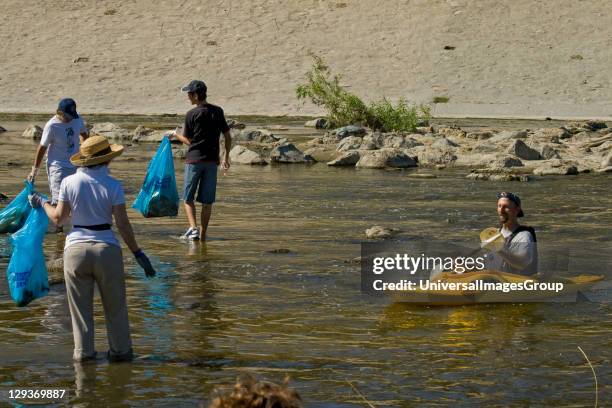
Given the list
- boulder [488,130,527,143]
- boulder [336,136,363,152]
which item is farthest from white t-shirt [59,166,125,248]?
boulder [488,130,527,143]

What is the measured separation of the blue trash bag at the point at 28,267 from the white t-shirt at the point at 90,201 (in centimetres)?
77

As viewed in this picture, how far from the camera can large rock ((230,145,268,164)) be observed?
72.4 ft

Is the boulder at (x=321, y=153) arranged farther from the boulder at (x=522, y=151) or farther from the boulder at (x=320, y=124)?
the boulder at (x=320, y=124)

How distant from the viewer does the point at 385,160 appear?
2159 cm

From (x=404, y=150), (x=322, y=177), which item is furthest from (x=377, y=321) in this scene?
(x=404, y=150)

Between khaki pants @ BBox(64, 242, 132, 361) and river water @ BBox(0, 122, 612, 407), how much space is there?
21cm

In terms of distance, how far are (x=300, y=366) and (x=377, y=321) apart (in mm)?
1412

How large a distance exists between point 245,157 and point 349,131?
554cm

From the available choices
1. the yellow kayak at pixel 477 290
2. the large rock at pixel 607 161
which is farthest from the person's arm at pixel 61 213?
the large rock at pixel 607 161

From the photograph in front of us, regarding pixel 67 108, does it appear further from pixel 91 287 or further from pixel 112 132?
pixel 112 132

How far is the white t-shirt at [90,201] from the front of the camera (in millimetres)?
7230

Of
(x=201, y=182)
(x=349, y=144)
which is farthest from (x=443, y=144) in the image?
(x=201, y=182)

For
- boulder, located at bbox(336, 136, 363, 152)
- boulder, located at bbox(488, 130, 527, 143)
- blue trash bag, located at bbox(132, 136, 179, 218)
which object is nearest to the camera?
blue trash bag, located at bbox(132, 136, 179, 218)

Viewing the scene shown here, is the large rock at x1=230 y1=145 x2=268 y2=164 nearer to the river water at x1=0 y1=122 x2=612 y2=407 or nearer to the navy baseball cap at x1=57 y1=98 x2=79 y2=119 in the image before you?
the river water at x1=0 y1=122 x2=612 y2=407
